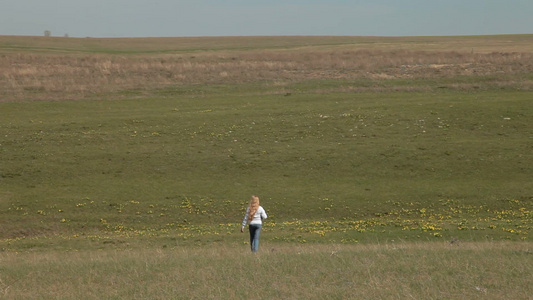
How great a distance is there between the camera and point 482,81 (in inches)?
2130

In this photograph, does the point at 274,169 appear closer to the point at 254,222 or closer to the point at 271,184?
the point at 271,184

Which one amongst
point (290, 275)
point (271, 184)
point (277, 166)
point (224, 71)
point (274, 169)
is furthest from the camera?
point (224, 71)

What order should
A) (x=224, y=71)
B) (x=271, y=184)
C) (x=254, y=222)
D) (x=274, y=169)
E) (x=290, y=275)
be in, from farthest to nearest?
1. (x=224, y=71)
2. (x=274, y=169)
3. (x=271, y=184)
4. (x=254, y=222)
5. (x=290, y=275)

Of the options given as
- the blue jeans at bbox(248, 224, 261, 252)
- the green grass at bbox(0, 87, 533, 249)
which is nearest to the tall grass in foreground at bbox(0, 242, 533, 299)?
the blue jeans at bbox(248, 224, 261, 252)

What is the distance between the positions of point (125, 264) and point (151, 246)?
18.9 feet

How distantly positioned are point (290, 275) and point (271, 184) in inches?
635

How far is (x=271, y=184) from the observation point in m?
30.2

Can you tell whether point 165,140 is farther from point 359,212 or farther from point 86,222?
point 359,212

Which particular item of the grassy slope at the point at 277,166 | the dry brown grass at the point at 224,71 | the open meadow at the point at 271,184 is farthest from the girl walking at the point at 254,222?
the dry brown grass at the point at 224,71

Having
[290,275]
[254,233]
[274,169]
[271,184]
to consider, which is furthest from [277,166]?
[290,275]

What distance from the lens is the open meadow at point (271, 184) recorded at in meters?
14.1

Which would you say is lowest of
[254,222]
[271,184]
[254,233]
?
[271,184]

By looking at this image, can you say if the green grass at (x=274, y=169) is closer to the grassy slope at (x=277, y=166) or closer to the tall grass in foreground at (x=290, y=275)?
the grassy slope at (x=277, y=166)

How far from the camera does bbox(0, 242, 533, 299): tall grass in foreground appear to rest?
41.7 feet
